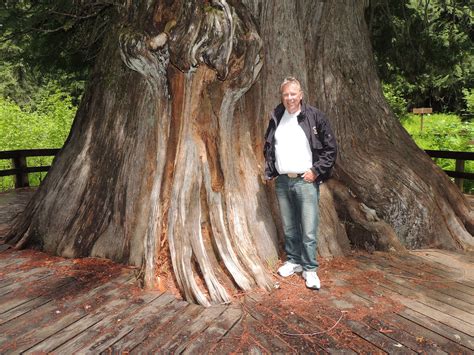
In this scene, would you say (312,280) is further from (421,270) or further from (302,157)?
(421,270)

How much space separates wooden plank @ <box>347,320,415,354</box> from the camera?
8.86 ft

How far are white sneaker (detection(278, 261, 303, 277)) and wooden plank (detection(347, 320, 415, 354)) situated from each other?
0.95 metres

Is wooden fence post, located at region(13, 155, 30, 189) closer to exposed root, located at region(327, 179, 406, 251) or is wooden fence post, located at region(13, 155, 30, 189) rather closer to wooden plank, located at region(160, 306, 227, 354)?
exposed root, located at region(327, 179, 406, 251)

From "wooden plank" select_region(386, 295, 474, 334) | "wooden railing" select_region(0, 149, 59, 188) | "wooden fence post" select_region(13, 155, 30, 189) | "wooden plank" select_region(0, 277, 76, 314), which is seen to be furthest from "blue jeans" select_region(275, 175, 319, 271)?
"wooden fence post" select_region(13, 155, 30, 189)

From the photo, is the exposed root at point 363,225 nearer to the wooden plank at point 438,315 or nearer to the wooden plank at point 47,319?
Result: the wooden plank at point 438,315

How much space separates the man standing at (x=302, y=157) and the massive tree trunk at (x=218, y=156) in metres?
0.44

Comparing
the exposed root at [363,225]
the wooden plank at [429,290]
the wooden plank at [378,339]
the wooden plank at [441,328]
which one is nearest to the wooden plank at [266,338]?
the wooden plank at [378,339]

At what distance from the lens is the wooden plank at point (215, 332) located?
2723mm

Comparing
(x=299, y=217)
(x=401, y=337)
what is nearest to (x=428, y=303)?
(x=401, y=337)

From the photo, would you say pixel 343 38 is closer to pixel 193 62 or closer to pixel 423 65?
pixel 193 62

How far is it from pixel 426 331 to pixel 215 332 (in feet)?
5.32

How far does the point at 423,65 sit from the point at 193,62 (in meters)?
6.62

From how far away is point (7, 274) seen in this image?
4.14 m

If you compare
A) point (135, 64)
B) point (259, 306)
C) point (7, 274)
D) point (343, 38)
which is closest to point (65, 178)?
point (7, 274)
